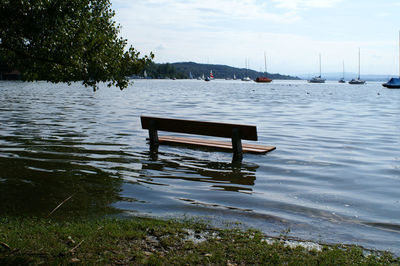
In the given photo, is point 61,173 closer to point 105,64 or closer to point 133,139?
point 105,64

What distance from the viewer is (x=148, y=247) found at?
5297 mm

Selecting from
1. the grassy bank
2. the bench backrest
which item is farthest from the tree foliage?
the grassy bank

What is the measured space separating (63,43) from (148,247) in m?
6.33

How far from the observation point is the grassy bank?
488 cm

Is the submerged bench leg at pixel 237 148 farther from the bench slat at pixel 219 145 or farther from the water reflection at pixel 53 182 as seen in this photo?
the water reflection at pixel 53 182

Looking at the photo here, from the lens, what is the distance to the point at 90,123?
2194 centimetres

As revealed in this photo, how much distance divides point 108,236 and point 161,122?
7.36m

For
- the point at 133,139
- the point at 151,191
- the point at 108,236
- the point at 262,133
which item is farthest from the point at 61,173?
the point at 262,133

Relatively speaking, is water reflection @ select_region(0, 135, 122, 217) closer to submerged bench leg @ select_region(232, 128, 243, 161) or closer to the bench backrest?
the bench backrest

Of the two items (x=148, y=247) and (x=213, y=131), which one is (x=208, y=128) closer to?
(x=213, y=131)

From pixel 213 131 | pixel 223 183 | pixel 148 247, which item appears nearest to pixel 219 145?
pixel 213 131

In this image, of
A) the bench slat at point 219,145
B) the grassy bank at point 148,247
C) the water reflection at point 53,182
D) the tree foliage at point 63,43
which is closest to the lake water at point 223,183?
the water reflection at point 53,182

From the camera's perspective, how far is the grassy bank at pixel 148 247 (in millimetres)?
4879

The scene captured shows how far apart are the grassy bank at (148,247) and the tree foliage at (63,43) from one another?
496 centimetres
